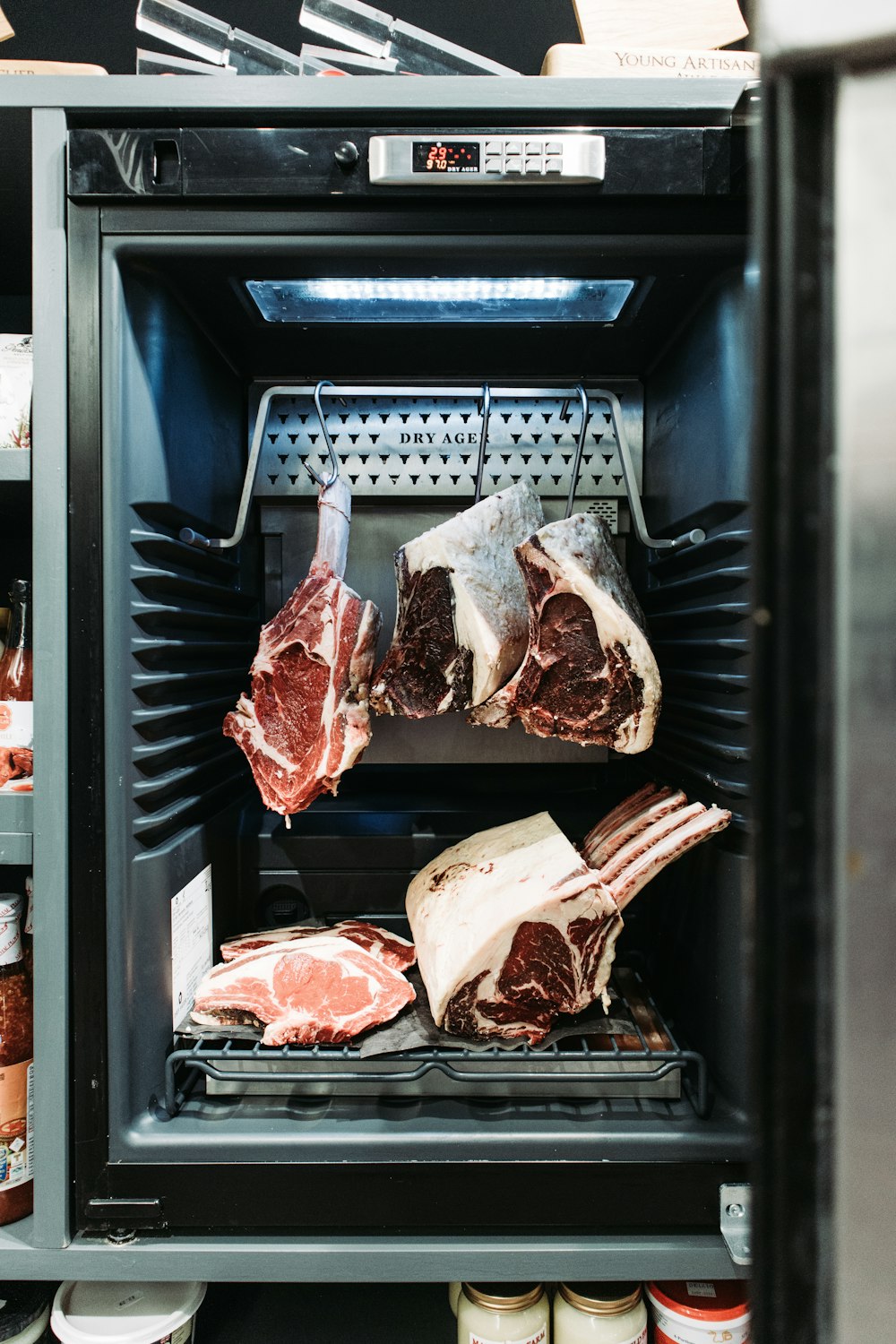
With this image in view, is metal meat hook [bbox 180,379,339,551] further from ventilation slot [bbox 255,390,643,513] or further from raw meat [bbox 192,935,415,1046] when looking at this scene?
raw meat [bbox 192,935,415,1046]

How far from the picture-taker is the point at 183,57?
0.92 metres

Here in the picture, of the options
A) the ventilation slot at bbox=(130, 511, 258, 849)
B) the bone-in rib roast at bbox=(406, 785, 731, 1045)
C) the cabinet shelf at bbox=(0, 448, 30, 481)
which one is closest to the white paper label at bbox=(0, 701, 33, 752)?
the ventilation slot at bbox=(130, 511, 258, 849)

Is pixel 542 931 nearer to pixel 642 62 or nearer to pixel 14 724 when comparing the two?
pixel 14 724

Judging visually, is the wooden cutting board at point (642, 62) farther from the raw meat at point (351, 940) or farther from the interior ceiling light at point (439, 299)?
the raw meat at point (351, 940)

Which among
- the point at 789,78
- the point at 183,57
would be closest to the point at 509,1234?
the point at 789,78

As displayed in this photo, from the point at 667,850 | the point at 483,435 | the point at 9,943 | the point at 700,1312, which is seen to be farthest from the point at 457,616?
the point at 700,1312

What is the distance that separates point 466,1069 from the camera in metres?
0.84

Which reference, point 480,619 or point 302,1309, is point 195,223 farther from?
point 302,1309

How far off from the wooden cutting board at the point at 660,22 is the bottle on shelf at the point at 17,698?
1.00m

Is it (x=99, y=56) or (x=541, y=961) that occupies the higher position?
(x=99, y=56)

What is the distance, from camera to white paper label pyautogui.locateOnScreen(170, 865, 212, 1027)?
2.72ft

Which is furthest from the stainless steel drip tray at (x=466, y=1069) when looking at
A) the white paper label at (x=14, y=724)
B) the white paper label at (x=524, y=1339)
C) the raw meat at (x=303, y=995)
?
the white paper label at (x=14, y=724)

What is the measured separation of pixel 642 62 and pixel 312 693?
0.83 meters

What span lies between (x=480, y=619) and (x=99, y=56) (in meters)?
1.26
